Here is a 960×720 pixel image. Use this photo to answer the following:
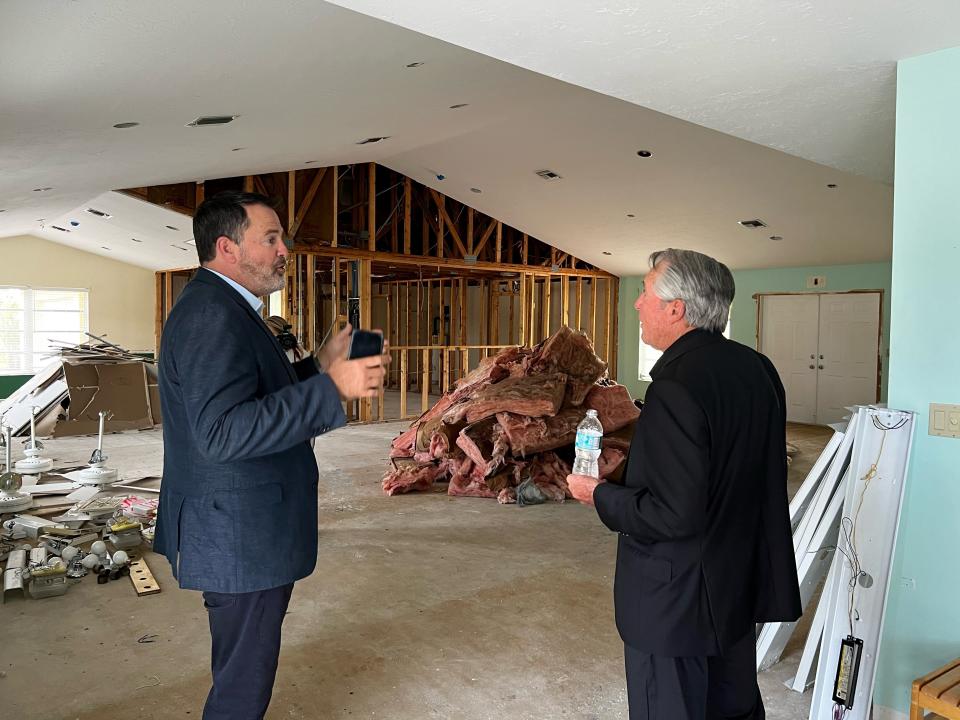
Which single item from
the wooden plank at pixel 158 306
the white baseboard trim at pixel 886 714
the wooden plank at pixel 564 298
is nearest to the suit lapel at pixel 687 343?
the white baseboard trim at pixel 886 714

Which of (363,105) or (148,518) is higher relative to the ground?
(363,105)

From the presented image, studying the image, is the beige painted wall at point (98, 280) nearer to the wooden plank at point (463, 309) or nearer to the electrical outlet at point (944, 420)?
the wooden plank at point (463, 309)

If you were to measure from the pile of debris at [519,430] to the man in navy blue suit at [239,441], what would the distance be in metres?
4.11

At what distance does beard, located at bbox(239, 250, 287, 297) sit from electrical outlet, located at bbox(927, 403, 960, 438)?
2.25m

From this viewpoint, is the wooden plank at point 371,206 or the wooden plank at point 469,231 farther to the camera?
the wooden plank at point 469,231

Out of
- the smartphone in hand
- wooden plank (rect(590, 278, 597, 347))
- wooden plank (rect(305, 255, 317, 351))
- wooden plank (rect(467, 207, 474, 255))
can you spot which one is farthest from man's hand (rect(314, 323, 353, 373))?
wooden plank (rect(590, 278, 597, 347))

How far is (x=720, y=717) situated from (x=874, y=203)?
782 cm

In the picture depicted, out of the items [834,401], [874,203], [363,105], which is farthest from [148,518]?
[834,401]

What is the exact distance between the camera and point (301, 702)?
9.05 ft

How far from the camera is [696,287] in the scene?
5.63 ft

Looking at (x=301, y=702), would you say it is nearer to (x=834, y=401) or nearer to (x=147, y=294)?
(x=834, y=401)

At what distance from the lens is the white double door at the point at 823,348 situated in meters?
10.1

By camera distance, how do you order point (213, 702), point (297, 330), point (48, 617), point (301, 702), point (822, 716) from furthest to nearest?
point (297, 330) → point (48, 617) → point (301, 702) → point (822, 716) → point (213, 702)

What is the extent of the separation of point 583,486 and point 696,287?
0.58 meters
